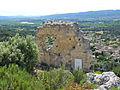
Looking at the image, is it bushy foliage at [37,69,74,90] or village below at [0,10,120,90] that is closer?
village below at [0,10,120,90]

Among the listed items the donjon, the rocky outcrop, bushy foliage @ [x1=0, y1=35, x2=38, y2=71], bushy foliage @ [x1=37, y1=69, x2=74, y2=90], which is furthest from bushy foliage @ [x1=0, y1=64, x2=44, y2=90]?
the donjon

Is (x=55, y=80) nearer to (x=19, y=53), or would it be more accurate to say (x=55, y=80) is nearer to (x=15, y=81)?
(x=15, y=81)

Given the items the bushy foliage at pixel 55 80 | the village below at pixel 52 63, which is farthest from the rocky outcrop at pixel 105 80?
the bushy foliage at pixel 55 80

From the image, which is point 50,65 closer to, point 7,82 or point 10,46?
point 10,46

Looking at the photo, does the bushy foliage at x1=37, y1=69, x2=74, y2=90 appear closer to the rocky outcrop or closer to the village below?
the village below

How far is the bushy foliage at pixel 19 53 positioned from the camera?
1234 centimetres

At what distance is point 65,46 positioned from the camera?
15.9 meters

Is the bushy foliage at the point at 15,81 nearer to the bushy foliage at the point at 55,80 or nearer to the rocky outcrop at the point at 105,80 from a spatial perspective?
the bushy foliage at the point at 55,80

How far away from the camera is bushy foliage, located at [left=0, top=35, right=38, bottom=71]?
12.3 metres

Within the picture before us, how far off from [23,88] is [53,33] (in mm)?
7274

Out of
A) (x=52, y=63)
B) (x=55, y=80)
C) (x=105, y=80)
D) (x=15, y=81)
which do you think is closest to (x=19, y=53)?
(x=55, y=80)

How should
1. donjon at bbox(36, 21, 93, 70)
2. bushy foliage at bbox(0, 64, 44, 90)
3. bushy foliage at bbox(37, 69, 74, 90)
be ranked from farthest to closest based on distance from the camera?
donjon at bbox(36, 21, 93, 70) → bushy foliage at bbox(37, 69, 74, 90) → bushy foliage at bbox(0, 64, 44, 90)

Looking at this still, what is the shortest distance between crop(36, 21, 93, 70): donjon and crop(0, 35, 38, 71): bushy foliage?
2.20m

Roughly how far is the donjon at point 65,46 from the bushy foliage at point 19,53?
220 centimetres
